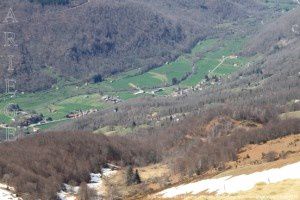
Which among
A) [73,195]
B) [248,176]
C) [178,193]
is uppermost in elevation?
[248,176]

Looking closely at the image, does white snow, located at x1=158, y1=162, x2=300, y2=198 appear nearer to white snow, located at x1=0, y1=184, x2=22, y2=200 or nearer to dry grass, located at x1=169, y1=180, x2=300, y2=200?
dry grass, located at x1=169, y1=180, x2=300, y2=200

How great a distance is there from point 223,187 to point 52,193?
72.5 m

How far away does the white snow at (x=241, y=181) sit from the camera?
118188 mm

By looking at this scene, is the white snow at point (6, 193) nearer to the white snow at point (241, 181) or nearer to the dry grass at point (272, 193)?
the white snow at point (241, 181)

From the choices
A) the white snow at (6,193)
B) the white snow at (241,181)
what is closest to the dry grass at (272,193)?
the white snow at (241,181)

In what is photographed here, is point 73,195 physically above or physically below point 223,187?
below

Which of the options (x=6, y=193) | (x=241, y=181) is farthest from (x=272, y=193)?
(x=6, y=193)

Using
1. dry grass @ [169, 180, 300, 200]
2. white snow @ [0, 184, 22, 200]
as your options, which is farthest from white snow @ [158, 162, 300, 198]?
white snow @ [0, 184, 22, 200]

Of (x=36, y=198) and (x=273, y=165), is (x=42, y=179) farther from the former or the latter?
(x=273, y=165)

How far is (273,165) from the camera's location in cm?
13100

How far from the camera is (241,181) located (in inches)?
4919

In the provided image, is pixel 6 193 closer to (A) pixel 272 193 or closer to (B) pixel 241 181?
(B) pixel 241 181

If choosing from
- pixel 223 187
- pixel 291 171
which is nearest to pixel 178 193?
pixel 223 187

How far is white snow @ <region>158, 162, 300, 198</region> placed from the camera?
388ft
